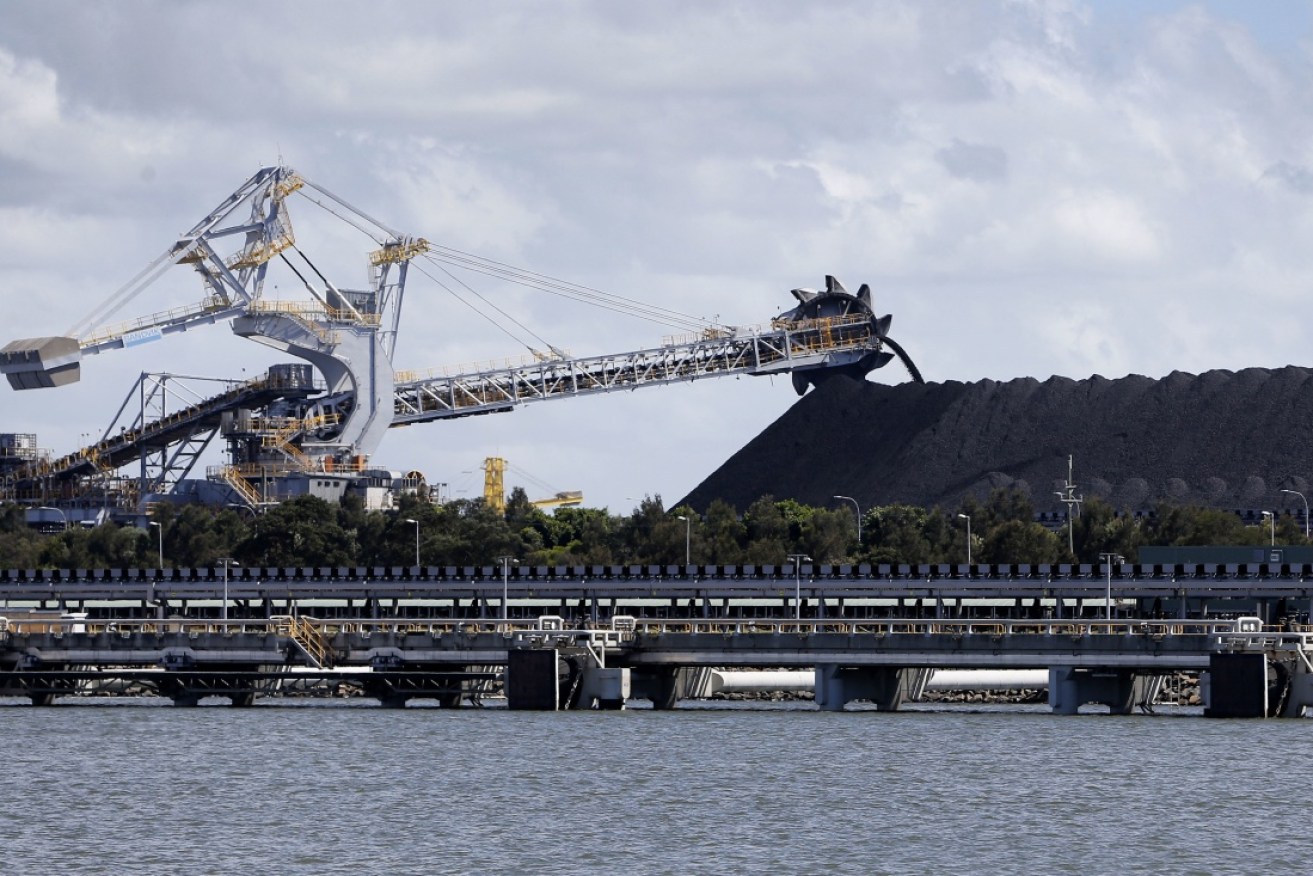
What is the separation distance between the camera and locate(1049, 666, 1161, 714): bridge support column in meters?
101

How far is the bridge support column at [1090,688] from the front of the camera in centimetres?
10131

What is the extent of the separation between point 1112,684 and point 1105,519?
314ft

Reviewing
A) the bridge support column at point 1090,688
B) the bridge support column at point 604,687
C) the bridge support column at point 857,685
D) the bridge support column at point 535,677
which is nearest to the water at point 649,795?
the bridge support column at point 604,687

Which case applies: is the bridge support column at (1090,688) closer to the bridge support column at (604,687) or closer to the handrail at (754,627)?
the handrail at (754,627)

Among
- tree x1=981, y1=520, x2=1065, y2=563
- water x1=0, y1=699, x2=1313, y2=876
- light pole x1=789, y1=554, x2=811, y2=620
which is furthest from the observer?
tree x1=981, y1=520, x2=1065, y2=563

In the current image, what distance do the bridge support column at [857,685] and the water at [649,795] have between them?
3176 mm

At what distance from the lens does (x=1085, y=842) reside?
207 feet

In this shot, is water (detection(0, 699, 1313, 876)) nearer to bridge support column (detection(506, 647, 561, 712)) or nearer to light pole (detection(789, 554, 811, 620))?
bridge support column (detection(506, 647, 561, 712))

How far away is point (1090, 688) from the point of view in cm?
10231

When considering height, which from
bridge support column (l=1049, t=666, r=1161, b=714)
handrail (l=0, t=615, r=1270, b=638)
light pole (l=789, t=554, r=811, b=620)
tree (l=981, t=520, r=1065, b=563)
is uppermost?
tree (l=981, t=520, r=1065, b=563)

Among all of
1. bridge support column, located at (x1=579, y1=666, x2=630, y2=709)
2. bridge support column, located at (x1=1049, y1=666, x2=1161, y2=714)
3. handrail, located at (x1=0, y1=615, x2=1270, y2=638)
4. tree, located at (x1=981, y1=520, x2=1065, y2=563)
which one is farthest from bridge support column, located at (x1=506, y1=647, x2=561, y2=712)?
tree, located at (x1=981, y1=520, x2=1065, y2=563)

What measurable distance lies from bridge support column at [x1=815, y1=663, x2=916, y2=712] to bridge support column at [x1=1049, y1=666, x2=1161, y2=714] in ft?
22.1

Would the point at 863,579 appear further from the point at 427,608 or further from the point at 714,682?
the point at 714,682

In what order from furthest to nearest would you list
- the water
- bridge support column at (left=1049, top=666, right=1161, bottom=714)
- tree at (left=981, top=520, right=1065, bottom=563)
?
1. tree at (left=981, top=520, right=1065, bottom=563)
2. bridge support column at (left=1049, top=666, right=1161, bottom=714)
3. the water
